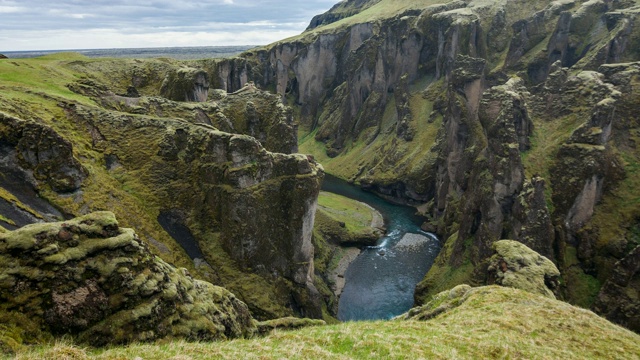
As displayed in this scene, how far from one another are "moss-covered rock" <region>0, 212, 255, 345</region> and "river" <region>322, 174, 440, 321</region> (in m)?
58.6

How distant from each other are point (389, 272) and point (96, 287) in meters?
80.6

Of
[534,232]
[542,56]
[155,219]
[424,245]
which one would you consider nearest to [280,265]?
[155,219]

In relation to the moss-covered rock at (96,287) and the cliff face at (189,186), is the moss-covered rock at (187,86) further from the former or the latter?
the moss-covered rock at (96,287)

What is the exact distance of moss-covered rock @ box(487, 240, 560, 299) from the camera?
153 feet

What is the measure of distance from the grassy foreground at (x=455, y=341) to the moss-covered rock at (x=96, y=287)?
2.49 metres

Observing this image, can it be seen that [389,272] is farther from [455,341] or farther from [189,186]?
[455,341]

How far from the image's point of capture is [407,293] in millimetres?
86500

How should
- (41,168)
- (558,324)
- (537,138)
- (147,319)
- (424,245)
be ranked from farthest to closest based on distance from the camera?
(424,245), (537,138), (41,168), (558,324), (147,319)

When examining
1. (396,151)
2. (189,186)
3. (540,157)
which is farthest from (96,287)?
(396,151)

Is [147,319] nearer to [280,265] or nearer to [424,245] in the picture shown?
[280,265]

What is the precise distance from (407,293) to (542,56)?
11866 cm

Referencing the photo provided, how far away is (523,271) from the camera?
4894 cm

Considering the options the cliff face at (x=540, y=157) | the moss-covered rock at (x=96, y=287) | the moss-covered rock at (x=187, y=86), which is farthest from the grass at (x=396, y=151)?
the moss-covered rock at (x=96, y=287)

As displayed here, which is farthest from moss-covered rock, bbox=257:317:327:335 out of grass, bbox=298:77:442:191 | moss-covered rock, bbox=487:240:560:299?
grass, bbox=298:77:442:191
